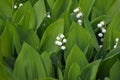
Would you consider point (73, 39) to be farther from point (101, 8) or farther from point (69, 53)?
point (101, 8)

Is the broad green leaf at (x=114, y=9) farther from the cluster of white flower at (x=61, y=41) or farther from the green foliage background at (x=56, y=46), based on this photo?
the cluster of white flower at (x=61, y=41)

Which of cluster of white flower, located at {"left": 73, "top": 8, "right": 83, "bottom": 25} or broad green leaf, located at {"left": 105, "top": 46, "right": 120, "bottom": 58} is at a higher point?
cluster of white flower, located at {"left": 73, "top": 8, "right": 83, "bottom": 25}

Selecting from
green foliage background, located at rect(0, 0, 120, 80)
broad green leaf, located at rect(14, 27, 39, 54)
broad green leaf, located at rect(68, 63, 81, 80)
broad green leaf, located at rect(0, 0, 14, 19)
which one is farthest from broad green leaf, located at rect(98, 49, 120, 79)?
broad green leaf, located at rect(0, 0, 14, 19)

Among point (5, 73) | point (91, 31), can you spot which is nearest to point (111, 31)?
point (91, 31)

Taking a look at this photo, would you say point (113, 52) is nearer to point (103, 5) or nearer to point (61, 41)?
point (61, 41)

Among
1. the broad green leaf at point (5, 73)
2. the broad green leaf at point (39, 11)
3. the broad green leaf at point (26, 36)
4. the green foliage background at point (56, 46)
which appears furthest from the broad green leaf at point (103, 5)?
the broad green leaf at point (5, 73)

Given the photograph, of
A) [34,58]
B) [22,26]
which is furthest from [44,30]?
[34,58]

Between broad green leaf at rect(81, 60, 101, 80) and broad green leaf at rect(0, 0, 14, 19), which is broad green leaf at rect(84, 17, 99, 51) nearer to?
broad green leaf at rect(81, 60, 101, 80)
